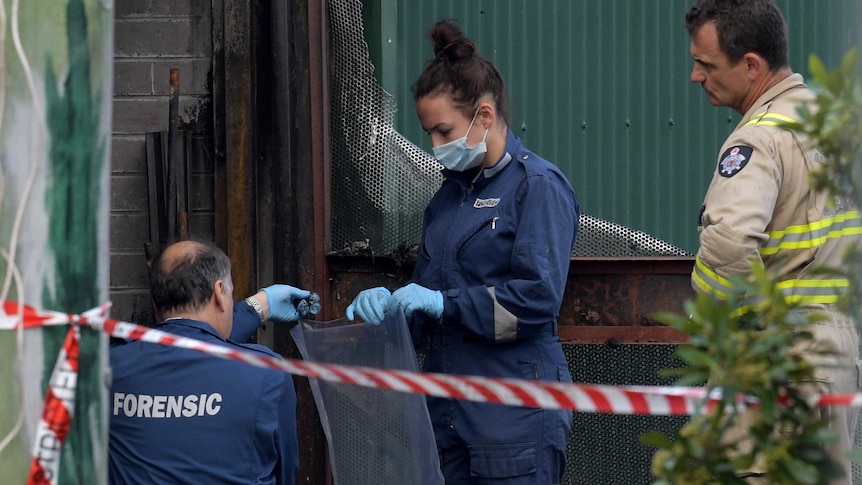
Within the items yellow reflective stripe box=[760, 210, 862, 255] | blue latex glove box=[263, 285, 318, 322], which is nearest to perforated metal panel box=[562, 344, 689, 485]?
blue latex glove box=[263, 285, 318, 322]

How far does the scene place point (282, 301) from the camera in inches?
133

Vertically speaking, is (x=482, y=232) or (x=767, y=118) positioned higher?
(x=767, y=118)

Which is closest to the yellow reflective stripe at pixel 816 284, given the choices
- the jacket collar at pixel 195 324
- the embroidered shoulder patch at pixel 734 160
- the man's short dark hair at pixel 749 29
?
the embroidered shoulder patch at pixel 734 160

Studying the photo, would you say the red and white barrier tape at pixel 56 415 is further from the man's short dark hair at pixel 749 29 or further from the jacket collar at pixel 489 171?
the man's short dark hair at pixel 749 29

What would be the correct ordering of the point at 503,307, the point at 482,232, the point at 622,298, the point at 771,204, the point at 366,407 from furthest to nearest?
1. the point at 622,298
2. the point at 366,407
3. the point at 482,232
4. the point at 503,307
5. the point at 771,204

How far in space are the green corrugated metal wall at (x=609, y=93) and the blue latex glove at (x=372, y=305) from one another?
1.13m

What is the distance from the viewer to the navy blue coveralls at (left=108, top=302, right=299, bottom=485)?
8.39ft

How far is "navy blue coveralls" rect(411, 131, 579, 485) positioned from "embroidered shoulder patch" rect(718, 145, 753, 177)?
523mm

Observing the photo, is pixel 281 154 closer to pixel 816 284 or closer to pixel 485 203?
pixel 485 203

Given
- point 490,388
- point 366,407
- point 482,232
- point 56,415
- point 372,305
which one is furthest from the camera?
point 366,407

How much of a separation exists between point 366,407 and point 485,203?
0.74 meters

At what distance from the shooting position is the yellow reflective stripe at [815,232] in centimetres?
272

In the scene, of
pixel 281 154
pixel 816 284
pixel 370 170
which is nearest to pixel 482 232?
pixel 816 284

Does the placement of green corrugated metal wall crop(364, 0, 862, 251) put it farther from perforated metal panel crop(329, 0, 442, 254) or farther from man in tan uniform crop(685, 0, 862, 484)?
man in tan uniform crop(685, 0, 862, 484)
